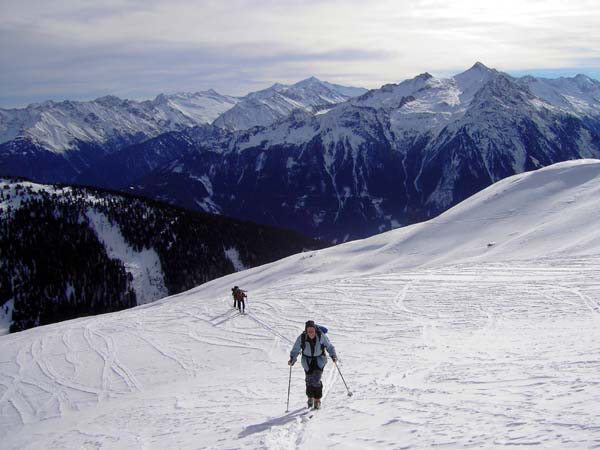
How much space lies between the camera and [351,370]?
56.7 feet

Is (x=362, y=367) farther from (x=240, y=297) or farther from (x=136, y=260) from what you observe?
(x=136, y=260)

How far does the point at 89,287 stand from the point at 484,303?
138046mm

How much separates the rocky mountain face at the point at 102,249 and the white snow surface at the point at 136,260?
0.95 feet

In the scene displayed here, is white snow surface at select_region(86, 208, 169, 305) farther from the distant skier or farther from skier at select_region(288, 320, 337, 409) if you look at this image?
skier at select_region(288, 320, 337, 409)

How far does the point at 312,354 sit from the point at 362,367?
15.5 ft

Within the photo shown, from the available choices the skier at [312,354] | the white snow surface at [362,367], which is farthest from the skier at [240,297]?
the skier at [312,354]

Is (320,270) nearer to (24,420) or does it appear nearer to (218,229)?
(24,420)

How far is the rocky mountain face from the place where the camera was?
5517 inches

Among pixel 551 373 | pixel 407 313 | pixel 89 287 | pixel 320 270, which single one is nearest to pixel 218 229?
pixel 89 287

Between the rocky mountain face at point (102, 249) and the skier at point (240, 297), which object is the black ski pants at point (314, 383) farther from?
the rocky mountain face at point (102, 249)

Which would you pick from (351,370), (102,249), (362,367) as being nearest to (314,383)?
(351,370)

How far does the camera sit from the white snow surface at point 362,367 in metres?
10.2

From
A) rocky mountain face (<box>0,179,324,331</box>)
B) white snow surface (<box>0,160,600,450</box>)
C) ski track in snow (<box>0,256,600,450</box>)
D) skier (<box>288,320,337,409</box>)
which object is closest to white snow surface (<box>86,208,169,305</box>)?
rocky mountain face (<box>0,179,324,331</box>)

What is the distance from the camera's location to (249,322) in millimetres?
29906
